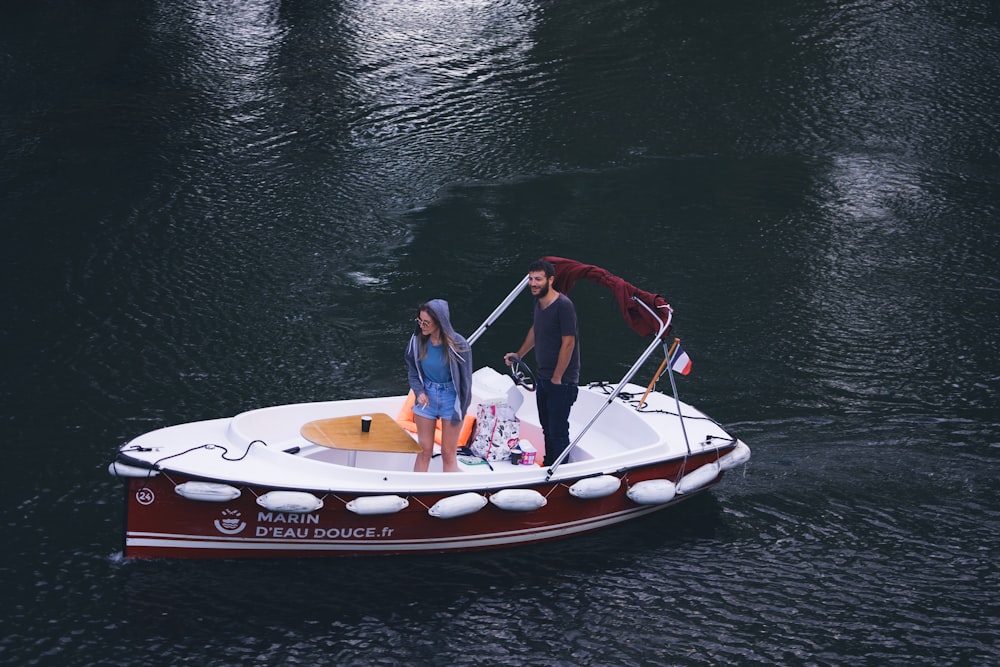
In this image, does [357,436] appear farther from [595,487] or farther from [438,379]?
[595,487]

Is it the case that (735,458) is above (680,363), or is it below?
below

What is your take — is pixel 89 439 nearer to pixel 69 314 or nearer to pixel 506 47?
pixel 69 314

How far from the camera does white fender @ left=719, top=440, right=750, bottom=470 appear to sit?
10.4m

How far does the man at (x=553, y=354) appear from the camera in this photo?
383 inches

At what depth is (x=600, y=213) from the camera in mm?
17844

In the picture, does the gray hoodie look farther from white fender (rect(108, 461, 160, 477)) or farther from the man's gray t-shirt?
white fender (rect(108, 461, 160, 477))

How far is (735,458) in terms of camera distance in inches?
411

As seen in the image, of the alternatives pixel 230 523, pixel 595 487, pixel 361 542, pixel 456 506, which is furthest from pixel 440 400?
pixel 230 523

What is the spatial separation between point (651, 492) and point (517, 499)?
4.37 ft

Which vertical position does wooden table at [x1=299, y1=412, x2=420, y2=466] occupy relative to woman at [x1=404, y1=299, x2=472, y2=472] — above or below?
below

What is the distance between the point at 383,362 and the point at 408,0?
641 inches

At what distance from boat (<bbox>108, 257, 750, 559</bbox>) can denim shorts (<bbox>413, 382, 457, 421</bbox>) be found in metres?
0.40

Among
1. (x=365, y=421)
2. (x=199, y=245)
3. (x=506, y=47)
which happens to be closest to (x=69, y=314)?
(x=199, y=245)

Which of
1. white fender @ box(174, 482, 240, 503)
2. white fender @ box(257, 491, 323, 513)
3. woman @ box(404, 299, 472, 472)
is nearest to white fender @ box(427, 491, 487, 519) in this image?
woman @ box(404, 299, 472, 472)
